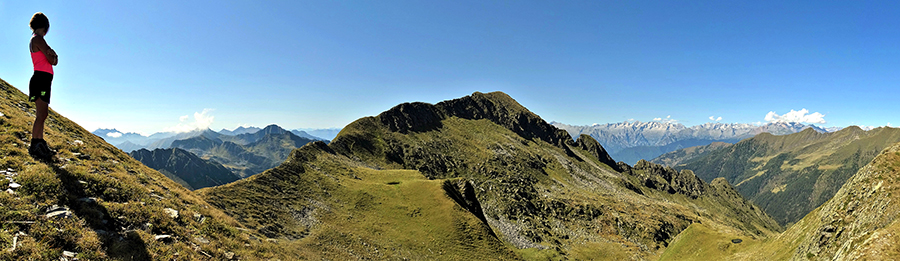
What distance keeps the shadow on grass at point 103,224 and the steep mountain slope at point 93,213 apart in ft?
0.09

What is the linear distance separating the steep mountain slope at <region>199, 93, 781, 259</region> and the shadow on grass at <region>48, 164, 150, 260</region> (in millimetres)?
26280

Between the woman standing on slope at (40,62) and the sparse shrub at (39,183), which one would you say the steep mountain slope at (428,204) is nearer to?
the sparse shrub at (39,183)

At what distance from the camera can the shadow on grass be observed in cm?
1116

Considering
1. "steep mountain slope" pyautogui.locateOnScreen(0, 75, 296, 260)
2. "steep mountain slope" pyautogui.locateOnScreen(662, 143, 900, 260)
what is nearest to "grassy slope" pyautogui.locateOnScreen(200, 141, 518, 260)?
"steep mountain slope" pyautogui.locateOnScreen(0, 75, 296, 260)

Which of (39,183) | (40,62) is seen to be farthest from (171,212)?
(40,62)

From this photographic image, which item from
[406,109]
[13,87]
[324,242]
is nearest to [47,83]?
[13,87]

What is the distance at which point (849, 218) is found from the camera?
35.4 m

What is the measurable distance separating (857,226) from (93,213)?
195 feet

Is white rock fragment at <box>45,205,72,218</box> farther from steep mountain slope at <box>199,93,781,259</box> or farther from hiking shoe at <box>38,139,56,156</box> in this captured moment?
steep mountain slope at <box>199,93,781,259</box>

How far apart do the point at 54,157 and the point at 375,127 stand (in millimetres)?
151460

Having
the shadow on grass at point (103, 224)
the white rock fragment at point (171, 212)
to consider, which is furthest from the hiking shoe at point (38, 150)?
the white rock fragment at point (171, 212)

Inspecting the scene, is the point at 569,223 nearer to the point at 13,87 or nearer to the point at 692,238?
the point at 692,238

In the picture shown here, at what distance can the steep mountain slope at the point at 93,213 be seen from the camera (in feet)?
32.3

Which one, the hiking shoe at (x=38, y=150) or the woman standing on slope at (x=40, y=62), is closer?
the woman standing on slope at (x=40, y=62)
